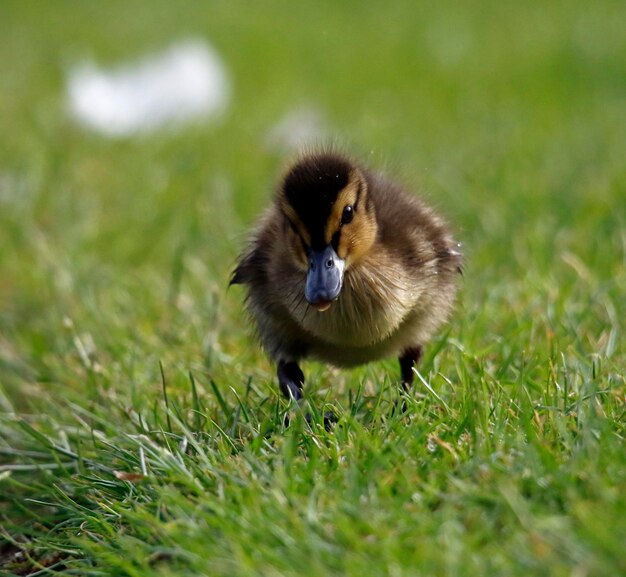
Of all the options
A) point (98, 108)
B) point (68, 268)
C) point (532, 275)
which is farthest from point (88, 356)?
point (98, 108)

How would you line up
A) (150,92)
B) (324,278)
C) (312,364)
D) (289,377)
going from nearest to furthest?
(324,278)
(289,377)
(312,364)
(150,92)

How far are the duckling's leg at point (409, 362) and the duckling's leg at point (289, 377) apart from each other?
0.31m

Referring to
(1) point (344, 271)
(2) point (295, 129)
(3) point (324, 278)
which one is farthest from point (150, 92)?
(3) point (324, 278)

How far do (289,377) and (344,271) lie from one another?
0.44 m

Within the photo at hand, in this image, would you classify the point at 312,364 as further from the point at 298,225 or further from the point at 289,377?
the point at 298,225

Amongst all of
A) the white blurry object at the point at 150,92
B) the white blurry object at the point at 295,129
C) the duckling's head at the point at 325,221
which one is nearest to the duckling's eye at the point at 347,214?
the duckling's head at the point at 325,221

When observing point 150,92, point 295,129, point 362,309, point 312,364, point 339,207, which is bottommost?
point 150,92

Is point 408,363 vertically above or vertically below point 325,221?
below

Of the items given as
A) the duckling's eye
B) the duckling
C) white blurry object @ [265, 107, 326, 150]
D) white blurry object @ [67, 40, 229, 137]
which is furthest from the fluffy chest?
white blurry object @ [67, 40, 229, 137]

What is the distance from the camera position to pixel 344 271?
3195 millimetres

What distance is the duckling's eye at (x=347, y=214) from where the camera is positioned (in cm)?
310

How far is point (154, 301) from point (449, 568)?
266cm

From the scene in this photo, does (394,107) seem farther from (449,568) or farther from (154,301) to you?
(449,568)

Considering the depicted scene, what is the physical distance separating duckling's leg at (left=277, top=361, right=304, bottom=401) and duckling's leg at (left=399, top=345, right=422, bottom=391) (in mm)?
307
